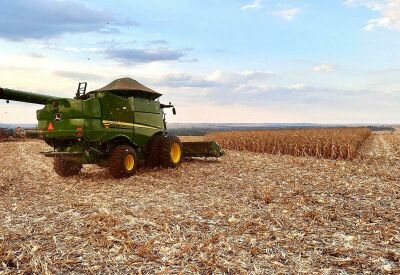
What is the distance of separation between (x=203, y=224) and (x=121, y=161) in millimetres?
5496

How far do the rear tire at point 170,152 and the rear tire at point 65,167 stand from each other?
2842mm

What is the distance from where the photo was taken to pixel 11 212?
828cm

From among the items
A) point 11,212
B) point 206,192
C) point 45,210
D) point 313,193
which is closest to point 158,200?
point 206,192

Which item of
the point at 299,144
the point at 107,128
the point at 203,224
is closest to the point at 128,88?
the point at 107,128

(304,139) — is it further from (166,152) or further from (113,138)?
(113,138)

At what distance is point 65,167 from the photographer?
1305 cm

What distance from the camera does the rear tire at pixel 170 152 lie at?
13703 millimetres

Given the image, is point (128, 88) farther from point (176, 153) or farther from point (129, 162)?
point (176, 153)

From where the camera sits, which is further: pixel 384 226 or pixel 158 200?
pixel 158 200

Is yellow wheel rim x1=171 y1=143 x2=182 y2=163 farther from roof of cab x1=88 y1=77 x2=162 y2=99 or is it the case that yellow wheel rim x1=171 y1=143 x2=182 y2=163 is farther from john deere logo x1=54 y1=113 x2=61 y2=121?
john deere logo x1=54 y1=113 x2=61 y2=121

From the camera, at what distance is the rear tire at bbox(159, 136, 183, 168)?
13703 mm

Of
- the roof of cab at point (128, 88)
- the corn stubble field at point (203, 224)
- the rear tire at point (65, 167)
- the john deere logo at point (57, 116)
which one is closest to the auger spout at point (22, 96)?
the john deere logo at point (57, 116)

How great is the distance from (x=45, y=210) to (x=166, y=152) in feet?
19.3

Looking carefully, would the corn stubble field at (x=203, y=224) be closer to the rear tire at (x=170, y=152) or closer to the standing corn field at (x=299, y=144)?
the rear tire at (x=170, y=152)
